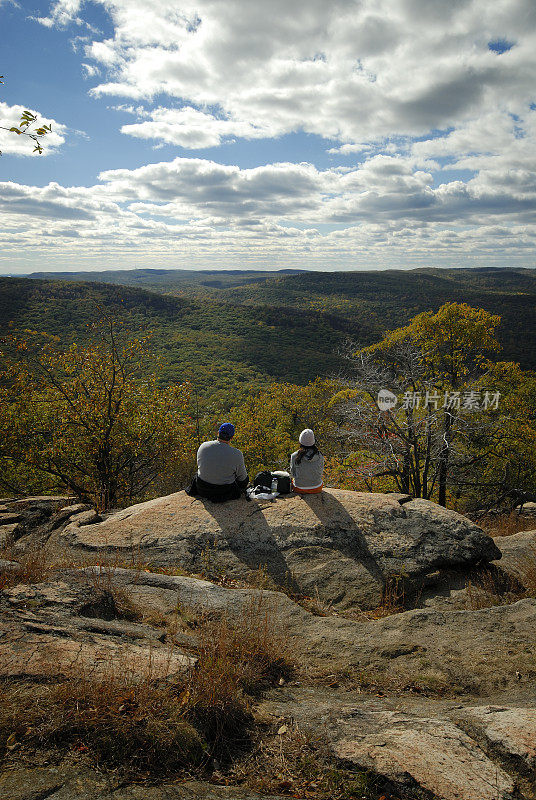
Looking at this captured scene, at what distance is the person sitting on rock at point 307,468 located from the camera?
8625 millimetres

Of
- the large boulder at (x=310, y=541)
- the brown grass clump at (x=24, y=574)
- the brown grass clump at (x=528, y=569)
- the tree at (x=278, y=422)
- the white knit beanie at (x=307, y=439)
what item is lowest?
the tree at (x=278, y=422)

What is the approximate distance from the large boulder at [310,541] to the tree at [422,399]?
6.58m

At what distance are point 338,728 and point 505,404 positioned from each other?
2136cm

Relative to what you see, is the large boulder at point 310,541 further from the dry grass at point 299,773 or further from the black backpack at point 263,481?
the dry grass at point 299,773

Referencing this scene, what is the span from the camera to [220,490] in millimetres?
8727

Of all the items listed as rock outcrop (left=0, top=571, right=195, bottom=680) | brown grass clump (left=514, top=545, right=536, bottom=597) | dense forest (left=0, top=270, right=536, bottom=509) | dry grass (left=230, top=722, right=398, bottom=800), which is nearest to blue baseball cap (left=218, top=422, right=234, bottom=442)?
rock outcrop (left=0, top=571, right=195, bottom=680)

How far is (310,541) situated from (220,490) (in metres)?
2.17

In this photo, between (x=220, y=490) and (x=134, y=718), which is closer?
(x=134, y=718)

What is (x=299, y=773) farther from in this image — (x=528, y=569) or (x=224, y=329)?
(x=224, y=329)

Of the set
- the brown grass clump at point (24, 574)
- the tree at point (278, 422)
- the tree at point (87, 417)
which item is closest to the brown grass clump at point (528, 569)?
the brown grass clump at point (24, 574)

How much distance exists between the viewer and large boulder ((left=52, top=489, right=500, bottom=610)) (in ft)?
23.6

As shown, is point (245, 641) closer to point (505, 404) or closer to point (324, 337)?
point (505, 404)

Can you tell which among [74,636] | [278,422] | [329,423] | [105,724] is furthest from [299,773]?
[278,422]

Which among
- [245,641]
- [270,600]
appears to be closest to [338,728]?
[245,641]
